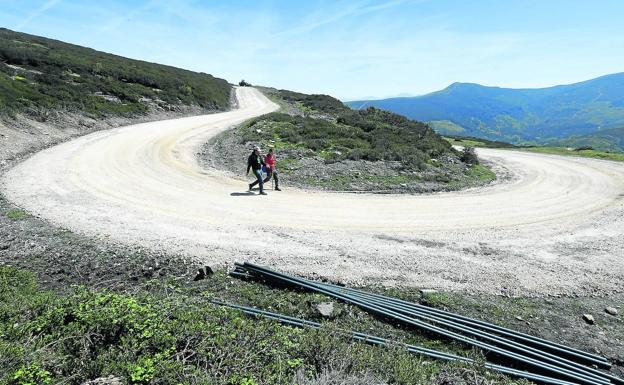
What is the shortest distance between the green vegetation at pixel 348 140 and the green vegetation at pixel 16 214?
13.6m

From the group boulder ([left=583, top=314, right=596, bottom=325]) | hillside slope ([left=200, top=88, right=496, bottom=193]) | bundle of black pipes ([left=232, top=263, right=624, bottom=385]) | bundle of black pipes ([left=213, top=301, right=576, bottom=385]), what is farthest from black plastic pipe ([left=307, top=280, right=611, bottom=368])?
hillside slope ([left=200, top=88, right=496, bottom=193])

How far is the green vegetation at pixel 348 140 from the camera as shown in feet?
73.2

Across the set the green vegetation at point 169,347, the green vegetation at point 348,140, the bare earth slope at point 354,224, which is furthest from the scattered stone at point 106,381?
the green vegetation at point 348,140

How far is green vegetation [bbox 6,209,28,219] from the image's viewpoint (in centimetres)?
1199

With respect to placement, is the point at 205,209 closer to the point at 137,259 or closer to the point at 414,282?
the point at 137,259

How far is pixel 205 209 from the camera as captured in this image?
44.4 feet

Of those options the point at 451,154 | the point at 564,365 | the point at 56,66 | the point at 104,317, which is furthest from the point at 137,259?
the point at 56,66

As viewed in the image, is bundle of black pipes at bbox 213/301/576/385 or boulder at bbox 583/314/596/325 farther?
boulder at bbox 583/314/596/325

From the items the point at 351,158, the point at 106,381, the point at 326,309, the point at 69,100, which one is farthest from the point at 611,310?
the point at 69,100

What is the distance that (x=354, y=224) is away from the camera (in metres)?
12.7

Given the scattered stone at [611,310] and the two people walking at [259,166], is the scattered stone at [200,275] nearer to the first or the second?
the two people walking at [259,166]

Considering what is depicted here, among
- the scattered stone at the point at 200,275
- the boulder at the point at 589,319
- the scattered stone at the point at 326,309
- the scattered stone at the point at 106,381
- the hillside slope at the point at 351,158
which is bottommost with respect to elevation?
the boulder at the point at 589,319

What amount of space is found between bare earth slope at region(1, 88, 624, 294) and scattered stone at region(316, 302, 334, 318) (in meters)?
1.38

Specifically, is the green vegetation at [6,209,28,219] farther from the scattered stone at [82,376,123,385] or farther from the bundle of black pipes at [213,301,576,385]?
the scattered stone at [82,376,123,385]
